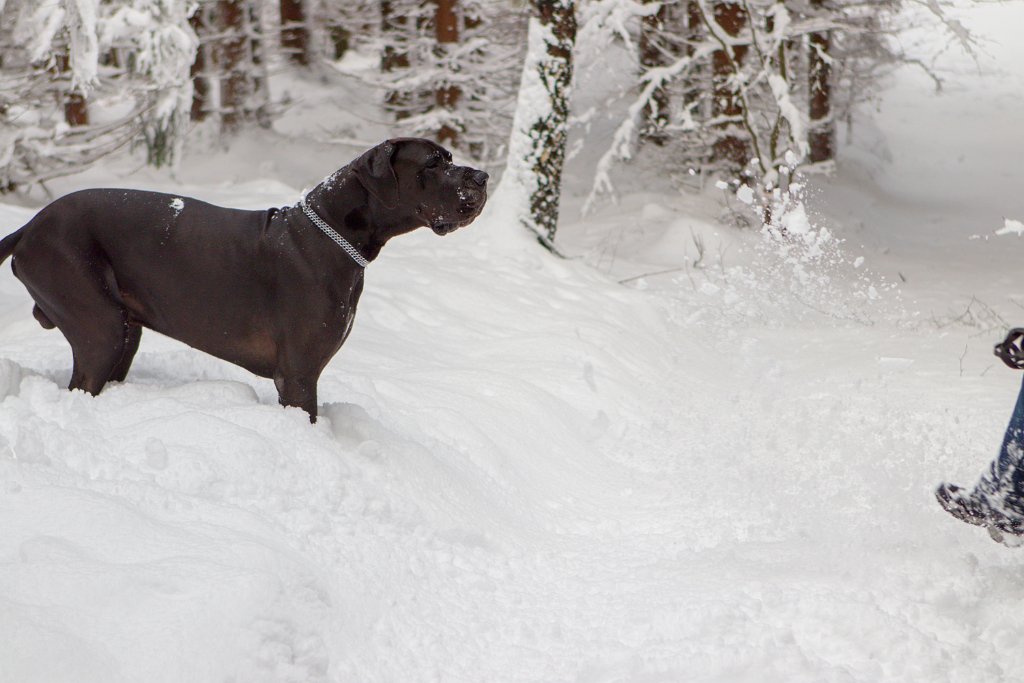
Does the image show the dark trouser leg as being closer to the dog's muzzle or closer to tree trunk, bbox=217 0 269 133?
the dog's muzzle

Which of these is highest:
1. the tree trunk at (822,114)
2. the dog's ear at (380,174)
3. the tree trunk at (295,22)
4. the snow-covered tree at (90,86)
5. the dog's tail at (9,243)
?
the dog's ear at (380,174)

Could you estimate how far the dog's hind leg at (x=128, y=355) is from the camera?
165 inches

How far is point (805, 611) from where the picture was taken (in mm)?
3135

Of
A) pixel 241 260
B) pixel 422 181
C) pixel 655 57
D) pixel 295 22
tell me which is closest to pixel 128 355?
pixel 241 260

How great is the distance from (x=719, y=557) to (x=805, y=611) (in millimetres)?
640

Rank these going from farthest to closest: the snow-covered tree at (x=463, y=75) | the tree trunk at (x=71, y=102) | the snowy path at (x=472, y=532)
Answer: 1. the snow-covered tree at (x=463, y=75)
2. the tree trunk at (x=71, y=102)
3. the snowy path at (x=472, y=532)

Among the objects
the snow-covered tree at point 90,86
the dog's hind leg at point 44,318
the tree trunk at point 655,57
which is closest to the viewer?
the dog's hind leg at point 44,318

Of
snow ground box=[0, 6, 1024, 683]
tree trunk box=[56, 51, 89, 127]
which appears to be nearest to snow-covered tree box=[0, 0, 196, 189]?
tree trunk box=[56, 51, 89, 127]

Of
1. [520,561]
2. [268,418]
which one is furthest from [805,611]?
[268,418]

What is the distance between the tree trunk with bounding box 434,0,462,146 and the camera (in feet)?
49.1

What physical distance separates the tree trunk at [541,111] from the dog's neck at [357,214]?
212 inches

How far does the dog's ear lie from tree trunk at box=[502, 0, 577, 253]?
5419mm

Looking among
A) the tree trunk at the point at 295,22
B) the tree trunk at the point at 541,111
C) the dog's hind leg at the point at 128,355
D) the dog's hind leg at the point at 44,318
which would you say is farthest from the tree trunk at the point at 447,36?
the dog's hind leg at the point at 44,318

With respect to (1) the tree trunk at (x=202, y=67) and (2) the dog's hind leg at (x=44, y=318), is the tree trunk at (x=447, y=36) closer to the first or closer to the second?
(1) the tree trunk at (x=202, y=67)
